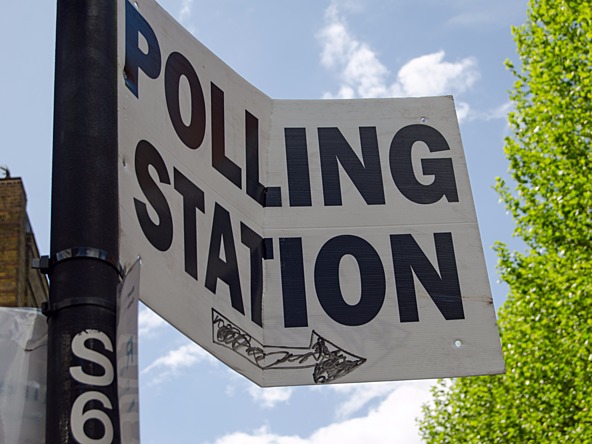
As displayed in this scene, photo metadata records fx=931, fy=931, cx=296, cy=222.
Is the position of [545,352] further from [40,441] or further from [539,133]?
[40,441]

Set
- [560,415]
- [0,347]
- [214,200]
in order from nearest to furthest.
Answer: [0,347] < [214,200] < [560,415]

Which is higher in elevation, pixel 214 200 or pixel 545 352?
pixel 545 352

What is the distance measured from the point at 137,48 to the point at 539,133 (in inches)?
507

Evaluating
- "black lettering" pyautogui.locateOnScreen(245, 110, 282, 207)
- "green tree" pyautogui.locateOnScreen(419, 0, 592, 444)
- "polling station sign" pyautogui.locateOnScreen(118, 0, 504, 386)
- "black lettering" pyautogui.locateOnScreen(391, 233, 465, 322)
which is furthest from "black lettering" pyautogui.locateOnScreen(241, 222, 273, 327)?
"green tree" pyautogui.locateOnScreen(419, 0, 592, 444)

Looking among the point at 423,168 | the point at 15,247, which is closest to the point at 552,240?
the point at 15,247

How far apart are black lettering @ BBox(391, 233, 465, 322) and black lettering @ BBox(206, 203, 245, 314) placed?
1.75ft

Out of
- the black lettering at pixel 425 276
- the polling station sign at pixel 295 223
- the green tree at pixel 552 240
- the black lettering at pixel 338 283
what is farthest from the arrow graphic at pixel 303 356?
the green tree at pixel 552 240

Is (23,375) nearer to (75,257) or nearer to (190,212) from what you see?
(75,257)

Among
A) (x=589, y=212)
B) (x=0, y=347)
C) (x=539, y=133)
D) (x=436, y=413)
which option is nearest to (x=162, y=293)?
(x=0, y=347)

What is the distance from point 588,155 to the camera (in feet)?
46.1

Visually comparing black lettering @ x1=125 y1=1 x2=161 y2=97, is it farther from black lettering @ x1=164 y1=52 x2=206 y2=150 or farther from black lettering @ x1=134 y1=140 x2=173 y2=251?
black lettering @ x1=134 y1=140 x2=173 y2=251

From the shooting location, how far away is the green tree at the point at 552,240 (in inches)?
539

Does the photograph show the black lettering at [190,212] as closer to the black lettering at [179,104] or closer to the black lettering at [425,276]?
the black lettering at [179,104]

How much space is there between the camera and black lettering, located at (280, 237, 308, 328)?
2.82 metres
